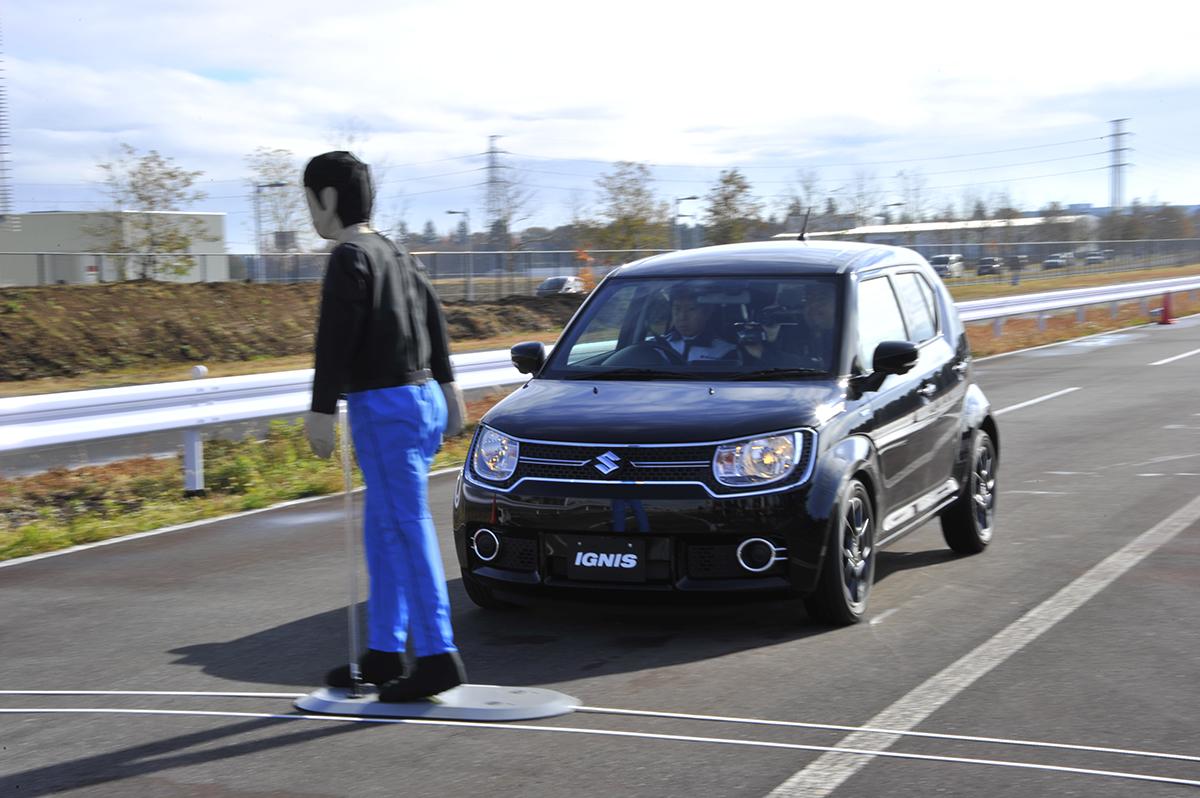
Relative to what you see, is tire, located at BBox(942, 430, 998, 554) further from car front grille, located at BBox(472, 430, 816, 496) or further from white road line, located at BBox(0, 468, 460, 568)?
white road line, located at BBox(0, 468, 460, 568)

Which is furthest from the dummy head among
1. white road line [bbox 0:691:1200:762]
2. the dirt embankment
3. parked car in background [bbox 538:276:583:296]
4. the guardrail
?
parked car in background [bbox 538:276:583:296]

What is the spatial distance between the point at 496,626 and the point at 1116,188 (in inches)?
3932

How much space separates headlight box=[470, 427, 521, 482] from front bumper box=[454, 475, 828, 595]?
212mm

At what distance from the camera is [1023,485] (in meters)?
10.7

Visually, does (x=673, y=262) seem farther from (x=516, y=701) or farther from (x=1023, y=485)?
(x=1023, y=485)

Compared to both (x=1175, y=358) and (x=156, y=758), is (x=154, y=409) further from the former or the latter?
(x=1175, y=358)

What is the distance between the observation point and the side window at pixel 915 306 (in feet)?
26.0

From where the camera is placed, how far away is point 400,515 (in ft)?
17.1

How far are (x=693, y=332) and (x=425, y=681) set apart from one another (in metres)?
2.60

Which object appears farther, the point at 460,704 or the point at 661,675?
the point at 661,675

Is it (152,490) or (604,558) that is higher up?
(604,558)

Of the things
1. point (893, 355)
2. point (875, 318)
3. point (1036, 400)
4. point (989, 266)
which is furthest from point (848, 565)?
point (989, 266)

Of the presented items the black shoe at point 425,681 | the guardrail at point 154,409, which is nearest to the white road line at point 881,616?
the black shoe at point 425,681

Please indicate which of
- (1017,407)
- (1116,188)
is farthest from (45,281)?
(1116,188)
